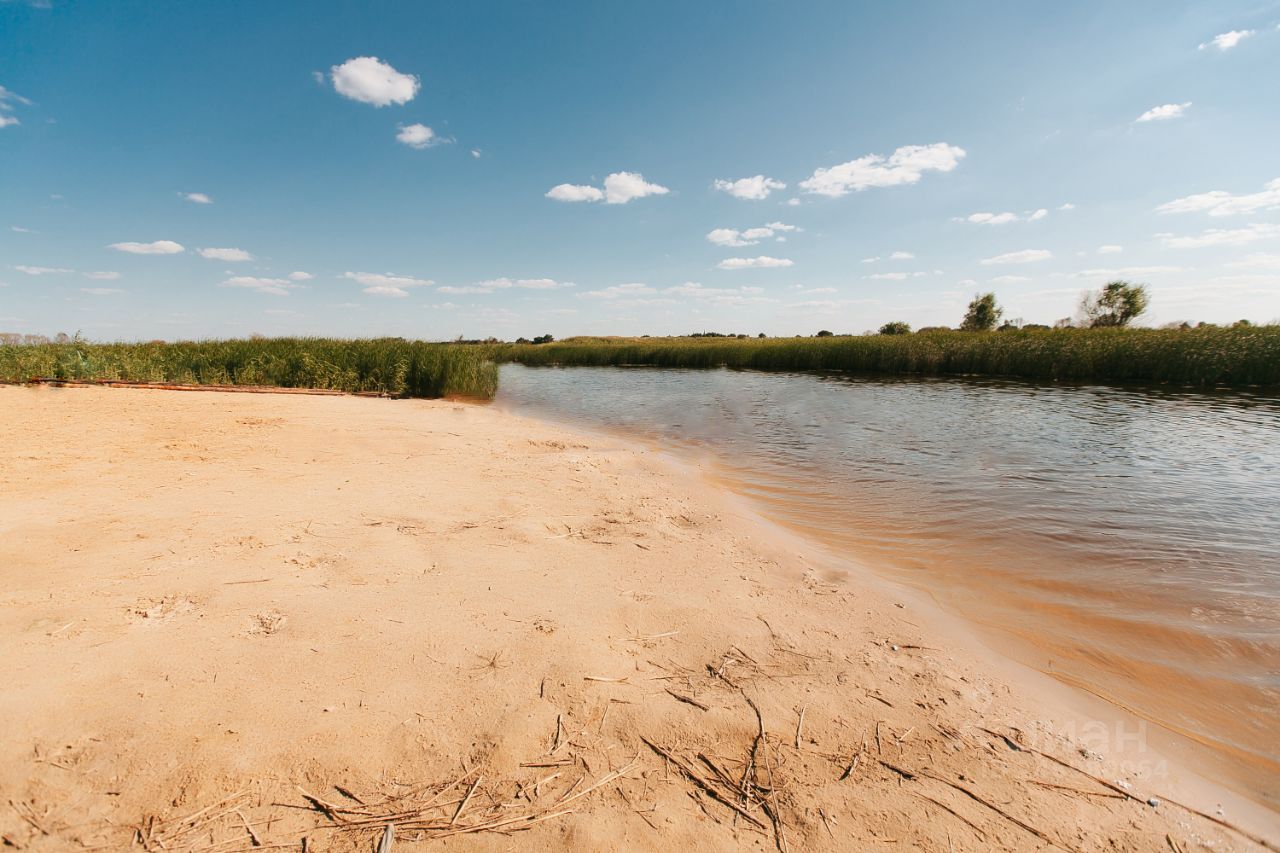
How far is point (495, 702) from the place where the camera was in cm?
229

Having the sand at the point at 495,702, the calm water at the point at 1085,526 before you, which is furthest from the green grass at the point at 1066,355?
the sand at the point at 495,702

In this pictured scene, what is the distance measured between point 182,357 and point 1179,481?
87.9 ft

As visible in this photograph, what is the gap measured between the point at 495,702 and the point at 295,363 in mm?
19884

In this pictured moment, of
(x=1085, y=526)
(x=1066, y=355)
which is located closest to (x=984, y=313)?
(x=1066, y=355)

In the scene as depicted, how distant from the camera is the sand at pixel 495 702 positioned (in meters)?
1.72

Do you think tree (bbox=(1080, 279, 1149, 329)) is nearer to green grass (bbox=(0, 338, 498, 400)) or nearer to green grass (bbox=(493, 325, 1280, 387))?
green grass (bbox=(493, 325, 1280, 387))

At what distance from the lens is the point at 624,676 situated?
2576 millimetres

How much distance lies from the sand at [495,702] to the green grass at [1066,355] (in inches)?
1102

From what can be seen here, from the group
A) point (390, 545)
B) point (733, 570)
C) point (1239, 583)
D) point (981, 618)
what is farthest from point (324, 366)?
point (1239, 583)

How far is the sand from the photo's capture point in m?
1.72

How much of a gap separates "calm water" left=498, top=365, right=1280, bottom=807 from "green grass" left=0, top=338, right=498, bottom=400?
27.7ft

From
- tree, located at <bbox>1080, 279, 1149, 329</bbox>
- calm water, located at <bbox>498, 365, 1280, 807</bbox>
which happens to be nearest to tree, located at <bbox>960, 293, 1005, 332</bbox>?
tree, located at <bbox>1080, 279, 1149, 329</bbox>

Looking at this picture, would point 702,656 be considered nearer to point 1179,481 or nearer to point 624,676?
point 624,676

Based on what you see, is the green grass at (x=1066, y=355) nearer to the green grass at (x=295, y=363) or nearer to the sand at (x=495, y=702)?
the green grass at (x=295, y=363)
